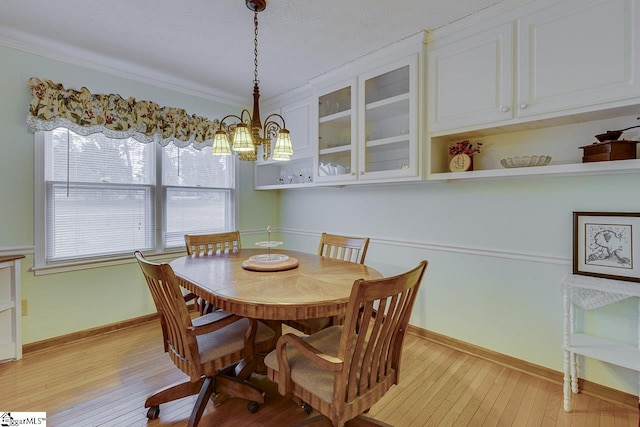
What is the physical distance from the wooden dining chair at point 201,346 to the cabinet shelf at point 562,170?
1685 mm

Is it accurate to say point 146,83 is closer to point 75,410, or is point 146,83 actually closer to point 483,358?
point 75,410

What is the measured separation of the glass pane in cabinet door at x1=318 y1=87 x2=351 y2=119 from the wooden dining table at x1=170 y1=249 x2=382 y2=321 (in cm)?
146

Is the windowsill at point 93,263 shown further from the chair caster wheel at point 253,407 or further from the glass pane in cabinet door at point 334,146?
the chair caster wheel at point 253,407

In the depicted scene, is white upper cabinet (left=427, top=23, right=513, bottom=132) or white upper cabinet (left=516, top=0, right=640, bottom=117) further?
white upper cabinet (left=427, top=23, right=513, bottom=132)

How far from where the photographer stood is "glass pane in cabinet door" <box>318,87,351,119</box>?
276 centimetres

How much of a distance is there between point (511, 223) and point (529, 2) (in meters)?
1.40

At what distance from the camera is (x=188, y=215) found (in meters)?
3.34

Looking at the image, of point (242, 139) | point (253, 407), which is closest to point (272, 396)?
point (253, 407)

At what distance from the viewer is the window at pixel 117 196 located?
2.50 m

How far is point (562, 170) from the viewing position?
1.77 metres

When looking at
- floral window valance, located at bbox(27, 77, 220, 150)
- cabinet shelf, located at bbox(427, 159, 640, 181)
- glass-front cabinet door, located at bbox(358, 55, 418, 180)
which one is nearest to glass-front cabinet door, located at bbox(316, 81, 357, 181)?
glass-front cabinet door, located at bbox(358, 55, 418, 180)

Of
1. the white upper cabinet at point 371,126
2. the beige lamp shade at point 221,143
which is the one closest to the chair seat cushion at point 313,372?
the beige lamp shade at point 221,143

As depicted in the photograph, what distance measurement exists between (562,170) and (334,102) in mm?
1882

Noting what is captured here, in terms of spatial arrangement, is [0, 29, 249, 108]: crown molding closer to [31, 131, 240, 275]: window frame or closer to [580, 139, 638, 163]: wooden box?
[31, 131, 240, 275]: window frame
